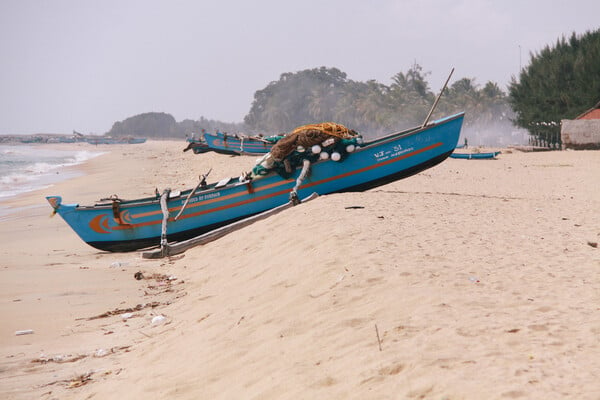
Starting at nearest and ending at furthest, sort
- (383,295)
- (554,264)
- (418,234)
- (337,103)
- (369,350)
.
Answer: (369,350), (383,295), (554,264), (418,234), (337,103)

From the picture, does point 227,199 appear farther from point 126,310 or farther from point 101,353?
point 101,353

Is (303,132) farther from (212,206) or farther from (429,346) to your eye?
(429,346)

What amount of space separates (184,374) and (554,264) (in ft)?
13.4

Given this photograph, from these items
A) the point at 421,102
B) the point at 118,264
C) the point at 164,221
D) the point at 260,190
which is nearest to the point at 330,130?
the point at 260,190

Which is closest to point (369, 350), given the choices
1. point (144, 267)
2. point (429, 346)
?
point (429, 346)

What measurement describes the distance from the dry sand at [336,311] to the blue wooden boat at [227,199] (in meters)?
1.24

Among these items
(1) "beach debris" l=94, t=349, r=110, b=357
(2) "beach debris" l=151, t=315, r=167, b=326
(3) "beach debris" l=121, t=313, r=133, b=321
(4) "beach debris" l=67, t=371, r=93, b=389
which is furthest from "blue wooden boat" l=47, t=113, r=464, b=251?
(4) "beach debris" l=67, t=371, r=93, b=389

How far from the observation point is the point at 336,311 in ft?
15.4

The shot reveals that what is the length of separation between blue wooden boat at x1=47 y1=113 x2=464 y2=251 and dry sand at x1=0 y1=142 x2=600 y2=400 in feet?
4.07

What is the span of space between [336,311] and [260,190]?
6.64 metres

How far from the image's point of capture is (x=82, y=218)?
1140 cm

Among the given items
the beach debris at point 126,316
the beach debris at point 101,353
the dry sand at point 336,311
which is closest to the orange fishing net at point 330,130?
the dry sand at point 336,311

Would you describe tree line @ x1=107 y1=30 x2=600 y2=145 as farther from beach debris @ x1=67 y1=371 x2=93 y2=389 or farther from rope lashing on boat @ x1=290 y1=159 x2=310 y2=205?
beach debris @ x1=67 y1=371 x2=93 y2=389

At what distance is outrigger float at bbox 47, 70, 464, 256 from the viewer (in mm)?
11047
